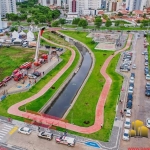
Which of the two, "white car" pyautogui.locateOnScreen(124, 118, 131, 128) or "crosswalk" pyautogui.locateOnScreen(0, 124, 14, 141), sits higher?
"white car" pyautogui.locateOnScreen(124, 118, 131, 128)

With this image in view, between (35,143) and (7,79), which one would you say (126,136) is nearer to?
(35,143)

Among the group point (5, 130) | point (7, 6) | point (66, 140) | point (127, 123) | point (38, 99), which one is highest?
point (7, 6)

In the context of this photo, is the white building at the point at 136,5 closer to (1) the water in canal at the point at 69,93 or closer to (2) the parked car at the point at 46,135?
(1) the water in canal at the point at 69,93

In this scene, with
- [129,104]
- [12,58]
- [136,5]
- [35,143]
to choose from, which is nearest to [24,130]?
[35,143]

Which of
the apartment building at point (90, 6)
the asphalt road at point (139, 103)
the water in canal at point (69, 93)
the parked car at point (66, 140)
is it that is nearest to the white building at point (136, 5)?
the apartment building at point (90, 6)

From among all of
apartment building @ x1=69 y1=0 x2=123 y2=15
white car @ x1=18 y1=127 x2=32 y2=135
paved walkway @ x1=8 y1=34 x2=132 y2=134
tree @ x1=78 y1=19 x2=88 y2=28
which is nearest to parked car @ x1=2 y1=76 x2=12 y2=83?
paved walkway @ x1=8 y1=34 x2=132 y2=134

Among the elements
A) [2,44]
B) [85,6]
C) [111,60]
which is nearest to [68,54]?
[111,60]

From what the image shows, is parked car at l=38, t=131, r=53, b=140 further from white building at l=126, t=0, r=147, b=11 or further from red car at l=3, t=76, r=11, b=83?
white building at l=126, t=0, r=147, b=11
